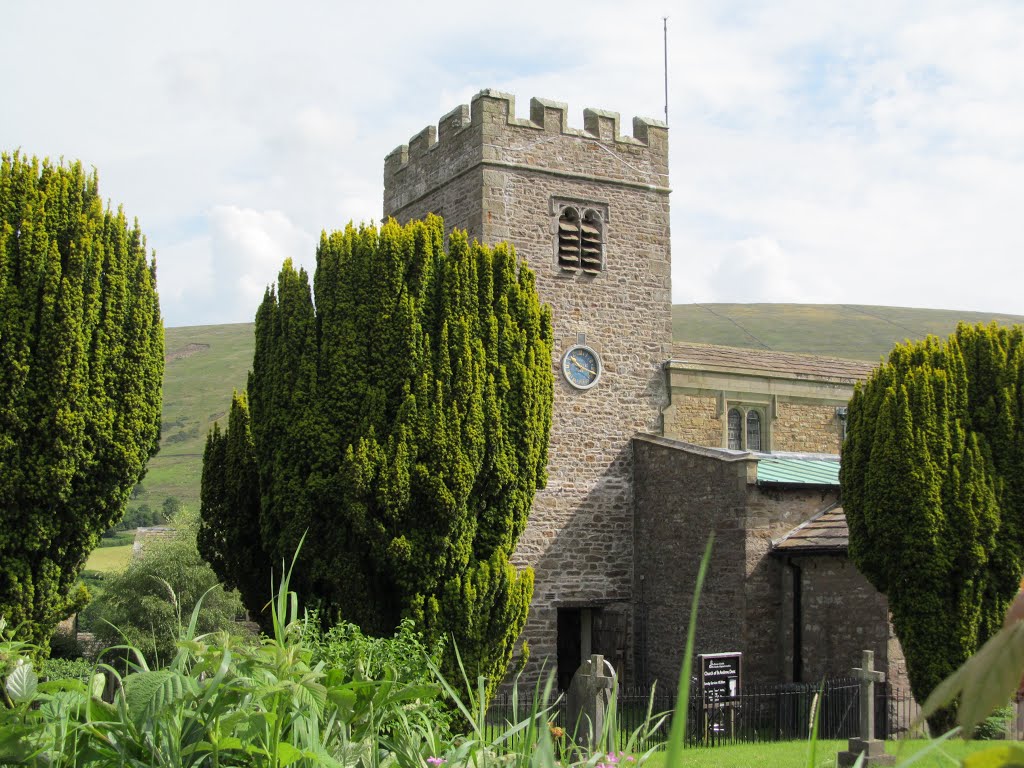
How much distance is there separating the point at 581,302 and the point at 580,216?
6.11 feet

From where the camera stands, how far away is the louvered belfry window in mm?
23297

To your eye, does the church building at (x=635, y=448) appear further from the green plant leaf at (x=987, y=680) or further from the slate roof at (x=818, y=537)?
the green plant leaf at (x=987, y=680)

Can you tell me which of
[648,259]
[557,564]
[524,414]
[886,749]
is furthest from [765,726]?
[648,259]

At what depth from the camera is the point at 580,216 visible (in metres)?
23.5

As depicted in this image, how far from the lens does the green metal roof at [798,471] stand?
2102cm

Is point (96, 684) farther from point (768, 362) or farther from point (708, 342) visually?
point (708, 342)

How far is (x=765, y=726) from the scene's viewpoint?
18656 mm

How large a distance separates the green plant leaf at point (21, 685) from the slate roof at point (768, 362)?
20.8 meters

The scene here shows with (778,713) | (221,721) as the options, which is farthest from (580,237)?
(221,721)

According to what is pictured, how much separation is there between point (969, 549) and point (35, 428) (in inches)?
529

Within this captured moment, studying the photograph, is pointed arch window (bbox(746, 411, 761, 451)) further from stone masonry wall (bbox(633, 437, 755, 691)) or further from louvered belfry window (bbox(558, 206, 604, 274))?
louvered belfry window (bbox(558, 206, 604, 274))

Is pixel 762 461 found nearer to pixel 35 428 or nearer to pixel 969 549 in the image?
pixel 969 549

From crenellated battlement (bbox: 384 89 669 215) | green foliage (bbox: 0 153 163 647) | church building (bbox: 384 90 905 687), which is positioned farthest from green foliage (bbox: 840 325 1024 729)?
green foliage (bbox: 0 153 163 647)

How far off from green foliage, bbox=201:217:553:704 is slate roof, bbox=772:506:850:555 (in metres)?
5.68
